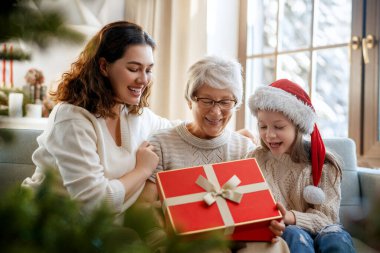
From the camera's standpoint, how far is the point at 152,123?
201cm

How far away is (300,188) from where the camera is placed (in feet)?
5.60

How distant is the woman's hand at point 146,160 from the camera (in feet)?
5.50

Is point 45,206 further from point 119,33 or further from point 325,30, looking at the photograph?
point 325,30

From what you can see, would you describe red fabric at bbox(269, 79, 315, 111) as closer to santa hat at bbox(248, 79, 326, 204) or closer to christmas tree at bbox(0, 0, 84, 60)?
santa hat at bbox(248, 79, 326, 204)

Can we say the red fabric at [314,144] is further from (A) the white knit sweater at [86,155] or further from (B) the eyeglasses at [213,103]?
(A) the white knit sweater at [86,155]

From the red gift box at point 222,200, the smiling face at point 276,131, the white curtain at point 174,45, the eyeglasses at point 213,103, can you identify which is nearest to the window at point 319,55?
the white curtain at point 174,45

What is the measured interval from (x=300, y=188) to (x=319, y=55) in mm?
1478

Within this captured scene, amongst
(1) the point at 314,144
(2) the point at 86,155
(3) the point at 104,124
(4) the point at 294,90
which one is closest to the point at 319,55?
(4) the point at 294,90

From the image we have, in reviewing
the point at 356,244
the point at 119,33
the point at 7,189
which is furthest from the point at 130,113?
the point at 7,189

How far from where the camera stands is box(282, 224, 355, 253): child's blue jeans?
4.80ft

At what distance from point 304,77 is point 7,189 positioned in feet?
8.91

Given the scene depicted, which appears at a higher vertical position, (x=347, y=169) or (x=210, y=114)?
(x=210, y=114)

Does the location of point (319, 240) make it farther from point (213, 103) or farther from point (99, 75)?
point (99, 75)

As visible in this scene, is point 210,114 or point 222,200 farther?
point 210,114
